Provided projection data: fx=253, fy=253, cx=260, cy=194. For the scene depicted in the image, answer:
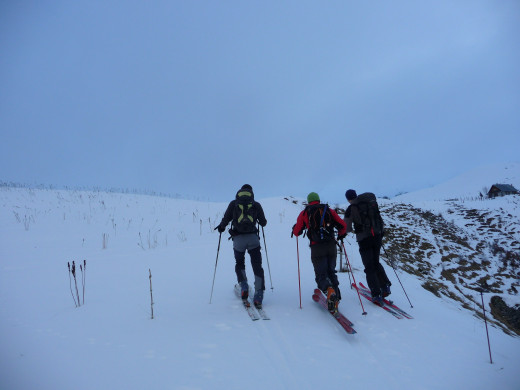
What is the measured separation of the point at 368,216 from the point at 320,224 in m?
1.30

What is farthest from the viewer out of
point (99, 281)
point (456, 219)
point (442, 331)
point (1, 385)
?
point (456, 219)

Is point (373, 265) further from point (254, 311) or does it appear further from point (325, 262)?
point (254, 311)

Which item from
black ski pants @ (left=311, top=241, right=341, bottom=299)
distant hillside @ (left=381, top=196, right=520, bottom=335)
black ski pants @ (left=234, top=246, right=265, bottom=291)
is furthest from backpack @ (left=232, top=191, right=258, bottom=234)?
distant hillside @ (left=381, top=196, right=520, bottom=335)

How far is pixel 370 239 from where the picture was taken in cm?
550

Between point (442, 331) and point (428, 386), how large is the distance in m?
2.02

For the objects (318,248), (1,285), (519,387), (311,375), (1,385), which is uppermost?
(318,248)

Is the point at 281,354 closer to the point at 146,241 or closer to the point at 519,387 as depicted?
the point at 519,387

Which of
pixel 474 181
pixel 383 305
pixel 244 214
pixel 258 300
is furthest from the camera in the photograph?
pixel 474 181

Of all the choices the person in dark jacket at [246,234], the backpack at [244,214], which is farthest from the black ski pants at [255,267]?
the backpack at [244,214]

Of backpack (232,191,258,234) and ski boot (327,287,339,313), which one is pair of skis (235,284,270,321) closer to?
ski boot (327,287,339,313)

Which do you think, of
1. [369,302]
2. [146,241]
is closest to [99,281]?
[146,241]

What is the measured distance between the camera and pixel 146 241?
10.6m

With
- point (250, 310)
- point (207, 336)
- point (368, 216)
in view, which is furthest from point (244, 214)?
point (368, 216)

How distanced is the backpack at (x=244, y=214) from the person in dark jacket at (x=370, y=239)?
2091 millimetres
